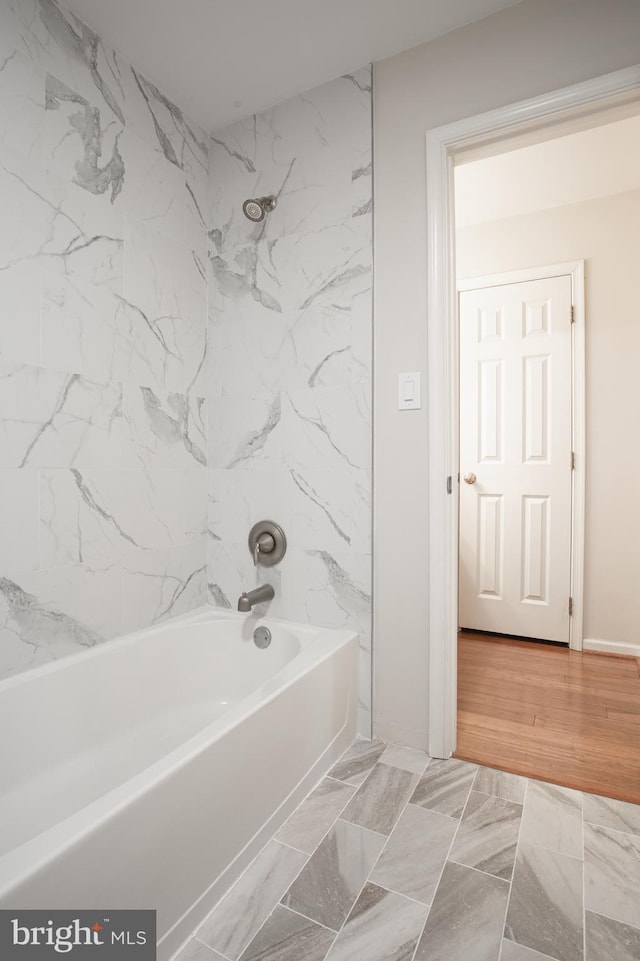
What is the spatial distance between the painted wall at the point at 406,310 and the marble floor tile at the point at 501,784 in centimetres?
22

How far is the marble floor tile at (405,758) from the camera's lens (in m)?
1.63

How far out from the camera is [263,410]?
6.64 ft

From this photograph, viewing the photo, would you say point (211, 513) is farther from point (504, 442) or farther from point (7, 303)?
point (504, 442)

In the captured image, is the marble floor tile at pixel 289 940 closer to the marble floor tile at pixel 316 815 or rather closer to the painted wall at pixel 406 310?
the marble floor tile at pixel 316 815

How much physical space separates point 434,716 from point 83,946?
1.19 metres

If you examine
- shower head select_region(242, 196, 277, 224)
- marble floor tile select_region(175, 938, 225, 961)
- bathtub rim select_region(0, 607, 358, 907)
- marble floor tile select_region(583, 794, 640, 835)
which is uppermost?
shower head select_region(242, 196, 277, 224)

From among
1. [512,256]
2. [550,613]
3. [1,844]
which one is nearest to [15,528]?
[1,844]

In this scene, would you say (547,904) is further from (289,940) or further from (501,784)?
(289,940)

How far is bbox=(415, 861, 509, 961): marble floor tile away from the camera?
989 mm

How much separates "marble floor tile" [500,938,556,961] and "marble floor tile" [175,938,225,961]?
0.56 m

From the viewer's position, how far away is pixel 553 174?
2.54 m

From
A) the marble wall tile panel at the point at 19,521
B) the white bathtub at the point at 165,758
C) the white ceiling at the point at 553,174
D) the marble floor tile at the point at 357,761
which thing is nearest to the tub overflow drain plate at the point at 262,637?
the white bathtub at the point at 165,758

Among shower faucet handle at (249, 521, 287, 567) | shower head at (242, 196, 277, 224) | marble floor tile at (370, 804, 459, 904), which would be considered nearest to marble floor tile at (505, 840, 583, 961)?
marble floor tile at (370, 804, 459, 904)

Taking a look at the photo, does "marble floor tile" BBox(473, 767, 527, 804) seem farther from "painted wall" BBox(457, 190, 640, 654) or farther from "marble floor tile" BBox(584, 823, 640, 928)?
"painted wall" BBox(457, 190, 640, 654)
